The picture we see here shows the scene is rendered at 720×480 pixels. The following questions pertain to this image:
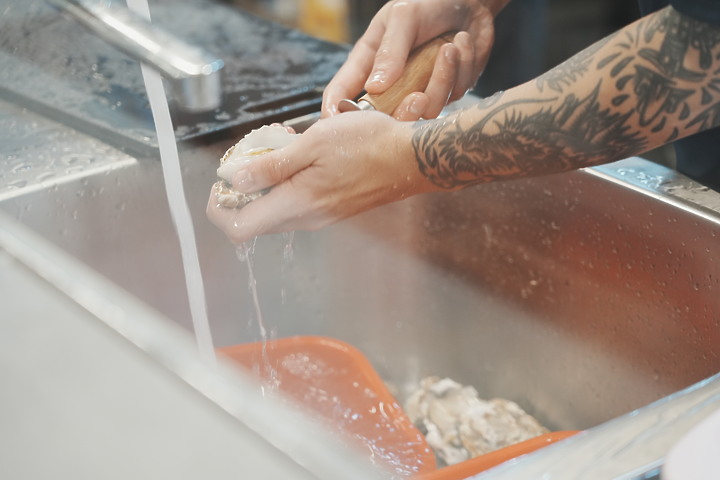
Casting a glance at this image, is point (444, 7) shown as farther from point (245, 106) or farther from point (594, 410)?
point (594, 410)

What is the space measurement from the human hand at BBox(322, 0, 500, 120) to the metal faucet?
414 mm

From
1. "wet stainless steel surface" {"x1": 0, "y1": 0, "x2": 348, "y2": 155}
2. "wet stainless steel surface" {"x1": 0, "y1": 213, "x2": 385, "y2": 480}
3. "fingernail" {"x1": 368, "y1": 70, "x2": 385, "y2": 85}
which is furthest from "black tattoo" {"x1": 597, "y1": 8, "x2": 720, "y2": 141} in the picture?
"wet stainless steel surface" {"x1": 0, "y1": 0, "x2": 348, "y2": 155}

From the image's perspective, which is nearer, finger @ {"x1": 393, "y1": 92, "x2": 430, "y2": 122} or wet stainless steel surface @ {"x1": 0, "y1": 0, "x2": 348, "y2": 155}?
finger @ {"x1": 393, "y1": 92, "x2": 430, "y2": 122}

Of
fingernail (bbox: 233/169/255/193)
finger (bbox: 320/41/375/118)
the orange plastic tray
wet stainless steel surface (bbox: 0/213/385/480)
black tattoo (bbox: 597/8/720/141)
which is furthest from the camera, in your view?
finger (bbox: 320/41/375/118)

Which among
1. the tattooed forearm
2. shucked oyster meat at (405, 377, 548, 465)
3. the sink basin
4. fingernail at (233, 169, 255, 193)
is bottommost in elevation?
shucked oyster meat at (405, 377, 548, 465)

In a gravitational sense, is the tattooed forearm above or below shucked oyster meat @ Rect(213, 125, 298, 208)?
above

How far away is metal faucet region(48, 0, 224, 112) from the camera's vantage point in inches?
23.4

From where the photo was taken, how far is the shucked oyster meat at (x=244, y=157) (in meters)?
0.89

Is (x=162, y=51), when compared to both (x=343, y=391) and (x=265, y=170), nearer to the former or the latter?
(x=265, y=170)

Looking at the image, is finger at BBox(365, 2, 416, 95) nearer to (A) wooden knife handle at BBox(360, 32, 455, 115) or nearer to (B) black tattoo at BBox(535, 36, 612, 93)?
(A) wooden knife handle at BBox(360, 32, 455, 115)

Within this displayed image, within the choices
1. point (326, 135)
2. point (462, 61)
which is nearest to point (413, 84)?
point (462, 61)

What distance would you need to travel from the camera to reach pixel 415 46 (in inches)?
44.4

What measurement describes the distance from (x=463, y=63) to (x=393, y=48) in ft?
0.36

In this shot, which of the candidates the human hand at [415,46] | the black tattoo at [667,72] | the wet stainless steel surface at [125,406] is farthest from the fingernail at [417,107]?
the wet stainless steel surface at [125,406]
